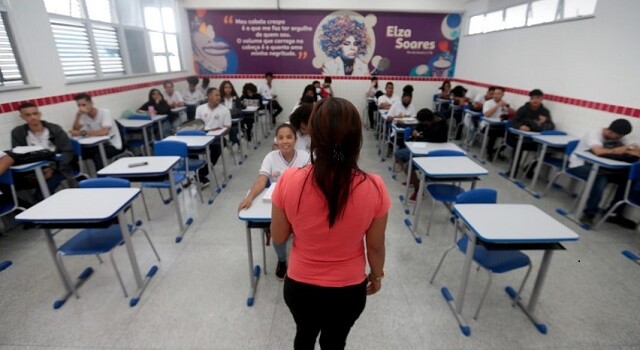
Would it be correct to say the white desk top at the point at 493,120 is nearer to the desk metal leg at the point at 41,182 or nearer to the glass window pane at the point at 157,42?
the desk metal leg at the point at 41,182

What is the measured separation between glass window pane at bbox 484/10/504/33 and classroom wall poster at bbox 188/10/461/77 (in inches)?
52.8

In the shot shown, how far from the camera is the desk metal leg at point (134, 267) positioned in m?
2.19

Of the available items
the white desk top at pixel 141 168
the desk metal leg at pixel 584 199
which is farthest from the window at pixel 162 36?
the desk metal leg at pixel 584 199

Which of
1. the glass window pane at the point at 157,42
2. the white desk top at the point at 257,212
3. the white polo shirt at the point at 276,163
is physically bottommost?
the white desk top at the point at 257,212

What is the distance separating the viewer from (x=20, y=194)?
142 inches

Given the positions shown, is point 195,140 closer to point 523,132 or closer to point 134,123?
point 134,123

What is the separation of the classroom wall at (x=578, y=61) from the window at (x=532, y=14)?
0.12 m

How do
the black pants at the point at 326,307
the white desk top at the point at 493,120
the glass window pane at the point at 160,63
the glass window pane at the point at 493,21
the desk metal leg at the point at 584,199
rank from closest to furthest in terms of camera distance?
the black pants at the point at 326,307, the desk metal leg at the point at 584,199, the white desk top at the point at 493,120, the glass window pane at the point at 493,21, the glass window pane at the point at 160,63

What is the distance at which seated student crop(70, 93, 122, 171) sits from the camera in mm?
4195

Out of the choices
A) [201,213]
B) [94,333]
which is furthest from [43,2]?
[94,333]

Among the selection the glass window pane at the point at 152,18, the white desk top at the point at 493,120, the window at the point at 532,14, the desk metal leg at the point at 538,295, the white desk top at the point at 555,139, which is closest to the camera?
the desk metal leg at the point at 538,295

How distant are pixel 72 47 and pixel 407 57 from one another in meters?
7.43

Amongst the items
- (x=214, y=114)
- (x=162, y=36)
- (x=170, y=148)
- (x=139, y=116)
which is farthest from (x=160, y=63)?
(x=170, y=148)

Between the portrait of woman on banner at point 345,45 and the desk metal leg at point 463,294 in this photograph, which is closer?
the desk metal leg at point 463,294
